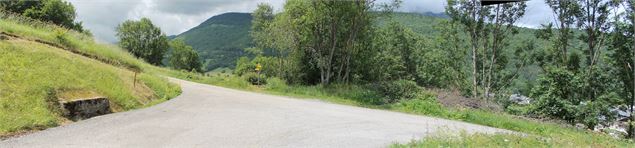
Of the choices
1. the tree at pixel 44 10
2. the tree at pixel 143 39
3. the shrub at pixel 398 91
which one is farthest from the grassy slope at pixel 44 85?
the tree at pixel 143 39

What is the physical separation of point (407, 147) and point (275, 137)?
2853 mm

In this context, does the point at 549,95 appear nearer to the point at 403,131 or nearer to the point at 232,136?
the point at 403,131

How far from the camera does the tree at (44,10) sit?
178 feet

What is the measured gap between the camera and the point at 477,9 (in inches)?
1442

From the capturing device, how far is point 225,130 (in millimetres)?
10445

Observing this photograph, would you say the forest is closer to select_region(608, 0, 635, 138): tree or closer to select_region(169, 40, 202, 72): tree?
select_region(608, 0, 635, 138): tree

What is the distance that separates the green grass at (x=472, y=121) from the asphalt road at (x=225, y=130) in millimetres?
1199

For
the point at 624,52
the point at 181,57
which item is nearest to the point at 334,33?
the point at 624,52

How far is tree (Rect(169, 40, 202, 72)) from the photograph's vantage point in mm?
96688

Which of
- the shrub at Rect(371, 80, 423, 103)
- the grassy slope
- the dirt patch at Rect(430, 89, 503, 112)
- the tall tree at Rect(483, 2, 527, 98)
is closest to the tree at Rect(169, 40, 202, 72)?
the tall tree at Rect(483, 2, 527, 98)

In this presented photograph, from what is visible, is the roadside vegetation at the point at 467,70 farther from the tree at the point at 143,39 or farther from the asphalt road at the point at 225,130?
the tree at the point at 143,39

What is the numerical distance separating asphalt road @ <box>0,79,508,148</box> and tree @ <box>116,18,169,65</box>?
75.8 metres

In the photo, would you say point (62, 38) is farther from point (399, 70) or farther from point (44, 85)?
point (399, 70)

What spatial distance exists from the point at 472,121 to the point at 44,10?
185 ft
